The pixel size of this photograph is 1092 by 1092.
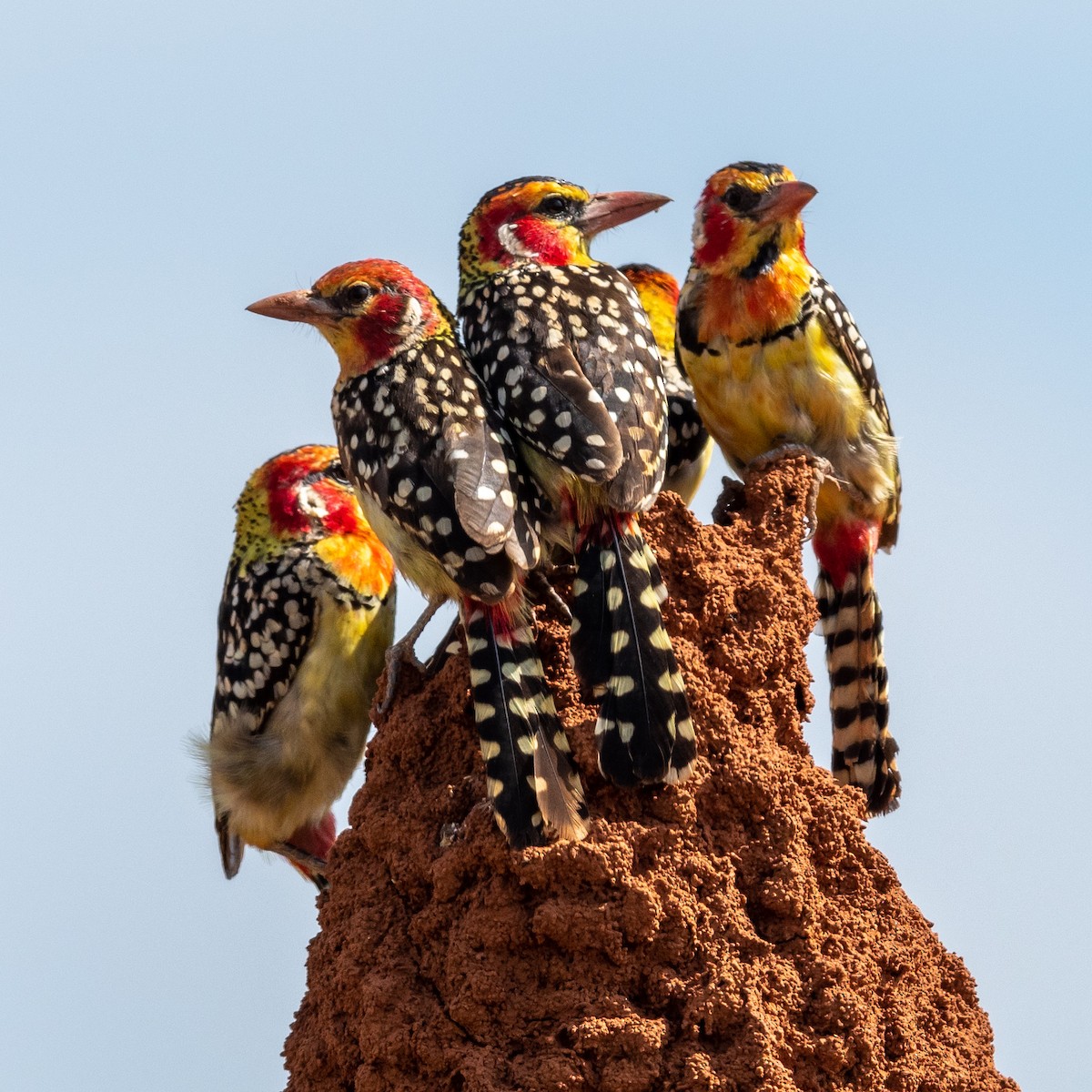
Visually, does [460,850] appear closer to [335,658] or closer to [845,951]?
[845,951]

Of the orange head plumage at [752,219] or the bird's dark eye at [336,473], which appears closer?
the orange head plumage at [752,219]

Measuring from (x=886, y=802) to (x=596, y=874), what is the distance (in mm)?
1889

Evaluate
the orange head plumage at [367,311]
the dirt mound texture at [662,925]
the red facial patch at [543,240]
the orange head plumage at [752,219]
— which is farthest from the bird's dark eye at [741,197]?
the dirt mound texture at [662,925]

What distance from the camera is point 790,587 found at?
480cm

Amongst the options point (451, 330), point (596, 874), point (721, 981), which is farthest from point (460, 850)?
point (451, 330)

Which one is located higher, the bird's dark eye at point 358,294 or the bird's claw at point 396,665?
the bird's dark eye at point 358,294

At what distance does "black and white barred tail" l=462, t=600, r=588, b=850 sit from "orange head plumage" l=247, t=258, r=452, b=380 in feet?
3.32

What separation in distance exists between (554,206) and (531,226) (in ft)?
0.36

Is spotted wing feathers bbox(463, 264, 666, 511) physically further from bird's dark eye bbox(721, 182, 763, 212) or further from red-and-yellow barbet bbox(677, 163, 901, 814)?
bird's dark eye bbox(721, 182, 763, 212)

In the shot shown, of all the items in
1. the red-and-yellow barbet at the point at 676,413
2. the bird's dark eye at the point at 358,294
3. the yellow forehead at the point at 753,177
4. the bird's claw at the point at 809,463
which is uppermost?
the yellow forehead at the point at 753,177

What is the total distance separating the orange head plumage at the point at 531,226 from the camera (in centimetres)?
564

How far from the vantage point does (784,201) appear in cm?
Answer: 572

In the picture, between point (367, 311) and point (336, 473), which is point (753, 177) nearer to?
point (367, 311)

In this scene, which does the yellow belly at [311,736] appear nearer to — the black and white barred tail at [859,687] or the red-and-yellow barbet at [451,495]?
the red-and-yellow barbet at [451,495]
